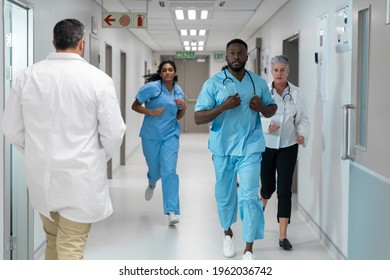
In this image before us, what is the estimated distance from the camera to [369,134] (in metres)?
2.79

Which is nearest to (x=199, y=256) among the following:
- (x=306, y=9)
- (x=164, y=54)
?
(x=306, y=9)

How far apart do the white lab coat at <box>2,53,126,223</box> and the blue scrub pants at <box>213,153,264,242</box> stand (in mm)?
1292

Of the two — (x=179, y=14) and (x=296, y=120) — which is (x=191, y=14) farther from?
(x=296, y=120)

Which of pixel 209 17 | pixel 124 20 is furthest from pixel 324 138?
pixel 209 17

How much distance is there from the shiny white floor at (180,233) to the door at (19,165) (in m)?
0.46

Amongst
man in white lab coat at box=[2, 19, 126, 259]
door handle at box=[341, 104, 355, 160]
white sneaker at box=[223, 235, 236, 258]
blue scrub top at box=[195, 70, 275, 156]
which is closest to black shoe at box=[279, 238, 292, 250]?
white sneaker at box=[223, 235, 236, 258]

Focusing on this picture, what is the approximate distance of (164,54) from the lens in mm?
15508

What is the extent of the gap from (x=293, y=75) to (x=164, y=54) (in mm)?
9504

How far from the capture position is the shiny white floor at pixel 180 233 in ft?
12.9

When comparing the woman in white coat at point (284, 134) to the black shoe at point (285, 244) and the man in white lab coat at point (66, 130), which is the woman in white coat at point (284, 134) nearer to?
the black shoe at point (285, 244)

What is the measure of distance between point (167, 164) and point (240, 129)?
1.32m

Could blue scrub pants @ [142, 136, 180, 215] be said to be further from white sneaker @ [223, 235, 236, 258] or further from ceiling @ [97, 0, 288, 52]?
ceiling @ [97, 0, 288, 52]

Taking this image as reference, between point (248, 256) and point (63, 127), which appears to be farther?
point (248, 256)

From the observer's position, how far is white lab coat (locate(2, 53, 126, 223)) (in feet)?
7.71
